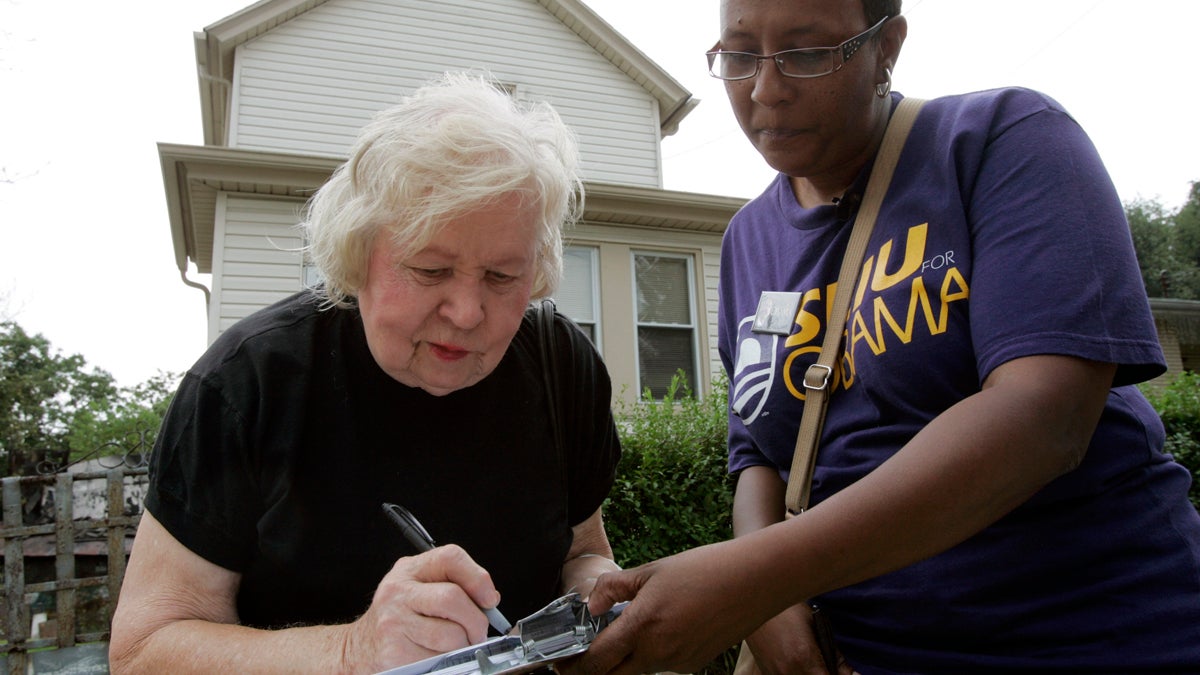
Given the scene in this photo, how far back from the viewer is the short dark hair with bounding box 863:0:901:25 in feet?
5.19

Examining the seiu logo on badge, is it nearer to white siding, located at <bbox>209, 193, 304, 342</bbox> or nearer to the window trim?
white siding, located at <bbox>209, 193, 304, 342</bbox>

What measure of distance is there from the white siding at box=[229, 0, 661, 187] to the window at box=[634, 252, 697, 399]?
1.75m

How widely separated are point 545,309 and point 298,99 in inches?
385

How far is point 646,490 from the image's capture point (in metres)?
4.72

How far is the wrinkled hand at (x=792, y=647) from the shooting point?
1.56m

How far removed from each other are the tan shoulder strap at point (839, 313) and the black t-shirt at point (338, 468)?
0.65m

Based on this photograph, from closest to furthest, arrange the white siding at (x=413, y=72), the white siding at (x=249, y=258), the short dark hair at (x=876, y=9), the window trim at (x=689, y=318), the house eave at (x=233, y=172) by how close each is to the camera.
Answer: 1. the short dark hair at (x=876, y=9)
2. the house eave at (x=233, y=172)
3. the white siding at (x=249, y=258)
4. the window trim at (x=689, y=318)
5. the white siding at (x=413, y=72)

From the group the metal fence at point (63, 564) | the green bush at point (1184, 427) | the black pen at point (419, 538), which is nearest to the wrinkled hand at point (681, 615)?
the black pen at point (419, 538)

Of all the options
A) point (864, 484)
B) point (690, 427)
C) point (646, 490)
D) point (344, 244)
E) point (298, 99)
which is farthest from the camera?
point (298, 99)

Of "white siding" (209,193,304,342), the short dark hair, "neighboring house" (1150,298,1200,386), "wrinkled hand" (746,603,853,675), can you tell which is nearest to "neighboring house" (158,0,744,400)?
"white siding" (209,193,304,342)

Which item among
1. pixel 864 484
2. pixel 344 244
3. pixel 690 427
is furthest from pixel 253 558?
pixel 690 427

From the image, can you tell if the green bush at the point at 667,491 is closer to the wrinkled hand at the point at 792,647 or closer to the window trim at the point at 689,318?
the wrinkled hand at the point at 792,647

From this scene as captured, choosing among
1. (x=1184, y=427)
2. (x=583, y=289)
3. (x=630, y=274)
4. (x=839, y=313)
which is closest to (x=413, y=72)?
(x=583, y=289)

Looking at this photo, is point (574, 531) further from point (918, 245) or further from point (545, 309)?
point (918, 245)
